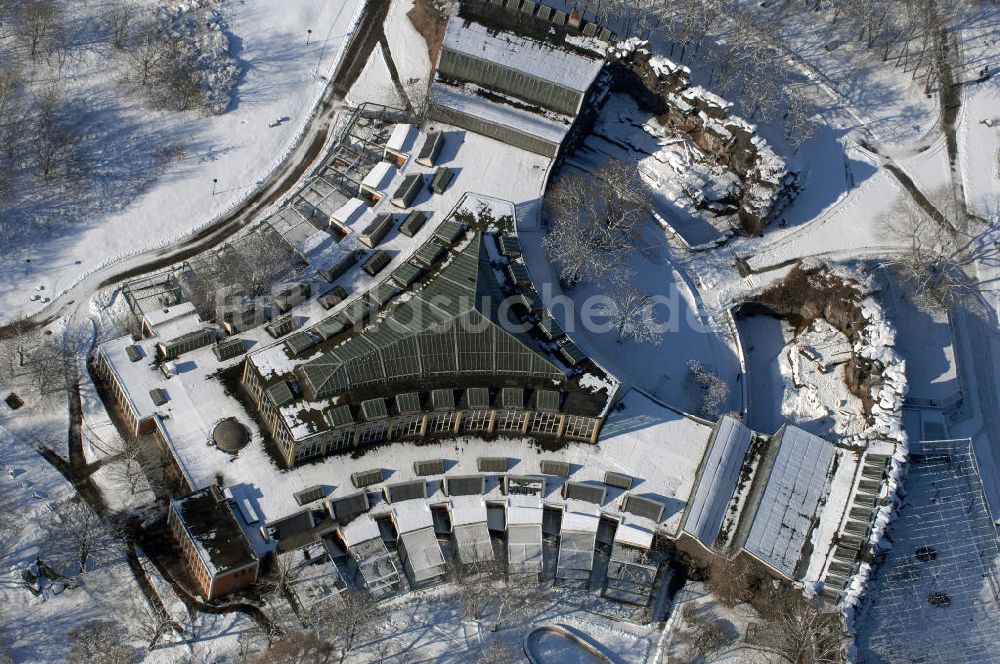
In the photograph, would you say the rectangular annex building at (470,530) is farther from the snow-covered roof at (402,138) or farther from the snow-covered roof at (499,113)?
the snow-covered roof at (499,113)

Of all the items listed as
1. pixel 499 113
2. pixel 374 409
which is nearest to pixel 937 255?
pixel 499 113

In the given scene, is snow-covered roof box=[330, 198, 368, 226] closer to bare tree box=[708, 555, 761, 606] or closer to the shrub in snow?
the shrub in snow

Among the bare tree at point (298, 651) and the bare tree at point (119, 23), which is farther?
the bare tree at point (119, 23)

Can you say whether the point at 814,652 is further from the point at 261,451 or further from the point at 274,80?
the point at 274,80

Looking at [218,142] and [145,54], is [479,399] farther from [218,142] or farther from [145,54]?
[145,54]

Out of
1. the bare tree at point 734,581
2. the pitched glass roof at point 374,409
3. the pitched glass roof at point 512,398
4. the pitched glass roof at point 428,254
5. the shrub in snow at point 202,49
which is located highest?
the shrub in snow at point 202,49

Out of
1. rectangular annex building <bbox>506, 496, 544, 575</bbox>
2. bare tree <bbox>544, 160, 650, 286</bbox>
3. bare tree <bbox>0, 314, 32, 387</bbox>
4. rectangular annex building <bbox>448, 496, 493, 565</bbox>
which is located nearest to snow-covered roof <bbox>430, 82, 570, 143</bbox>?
bare tree <bbox>544, 160, 650, 286</bbox>

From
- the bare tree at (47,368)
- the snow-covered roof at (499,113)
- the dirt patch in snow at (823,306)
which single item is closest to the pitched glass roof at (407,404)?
the bare tree at (47,368)
